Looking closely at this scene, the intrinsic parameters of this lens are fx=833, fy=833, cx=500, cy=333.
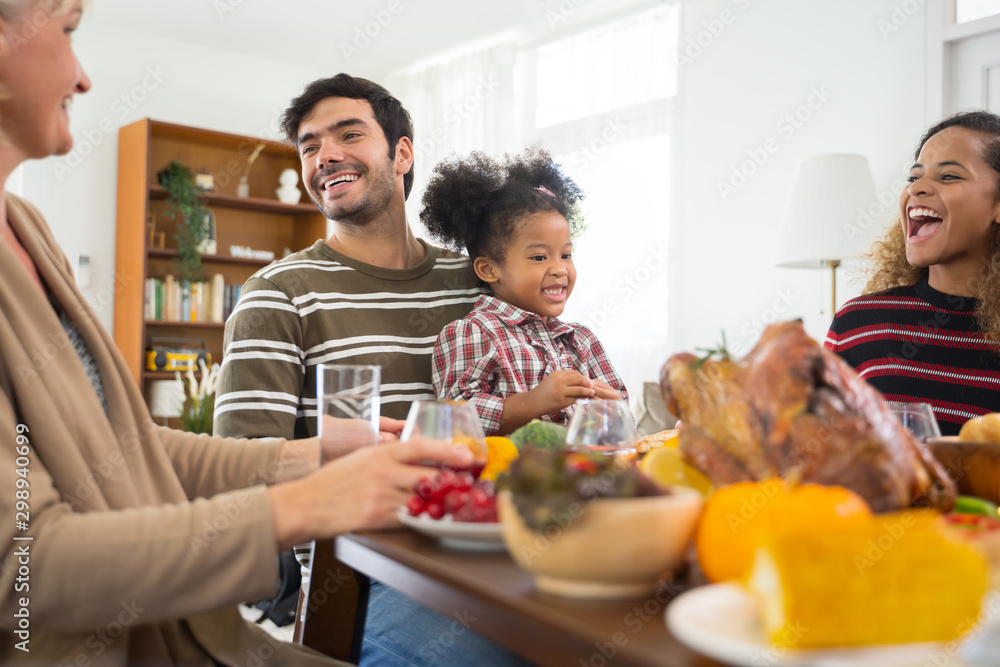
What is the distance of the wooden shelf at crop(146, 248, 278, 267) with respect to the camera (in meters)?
5.36

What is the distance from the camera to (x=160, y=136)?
5.63m

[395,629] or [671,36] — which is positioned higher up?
[671,36]

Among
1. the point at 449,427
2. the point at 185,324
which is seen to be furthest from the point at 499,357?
the point at 185,324

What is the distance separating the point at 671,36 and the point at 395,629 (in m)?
4.27

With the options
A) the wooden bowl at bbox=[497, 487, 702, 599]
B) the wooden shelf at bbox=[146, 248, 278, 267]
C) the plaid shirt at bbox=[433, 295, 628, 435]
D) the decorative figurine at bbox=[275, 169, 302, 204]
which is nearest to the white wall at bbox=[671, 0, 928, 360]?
the plaid shirt at bbox=[433, 295, 628, 435]

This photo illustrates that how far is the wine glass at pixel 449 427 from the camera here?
3.05 feet

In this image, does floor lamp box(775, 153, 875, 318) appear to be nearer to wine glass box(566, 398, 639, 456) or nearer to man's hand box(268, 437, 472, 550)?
wine glass box(566, 398, 639, 456)

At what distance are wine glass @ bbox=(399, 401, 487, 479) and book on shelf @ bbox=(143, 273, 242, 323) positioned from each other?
15.9 ft

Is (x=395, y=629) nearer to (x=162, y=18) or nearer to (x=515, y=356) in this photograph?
(x=515, y=356)

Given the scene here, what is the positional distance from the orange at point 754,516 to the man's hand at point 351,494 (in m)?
0.34

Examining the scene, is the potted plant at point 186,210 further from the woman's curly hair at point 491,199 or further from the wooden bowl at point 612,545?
the wooden bowl at point 612,545

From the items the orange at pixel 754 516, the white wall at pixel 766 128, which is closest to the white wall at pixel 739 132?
the white wall at pixel 766 128

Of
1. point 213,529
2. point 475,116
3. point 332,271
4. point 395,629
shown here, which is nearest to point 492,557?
point 213,529

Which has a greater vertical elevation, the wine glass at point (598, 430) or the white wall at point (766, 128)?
the white wall at point (766, 128)
